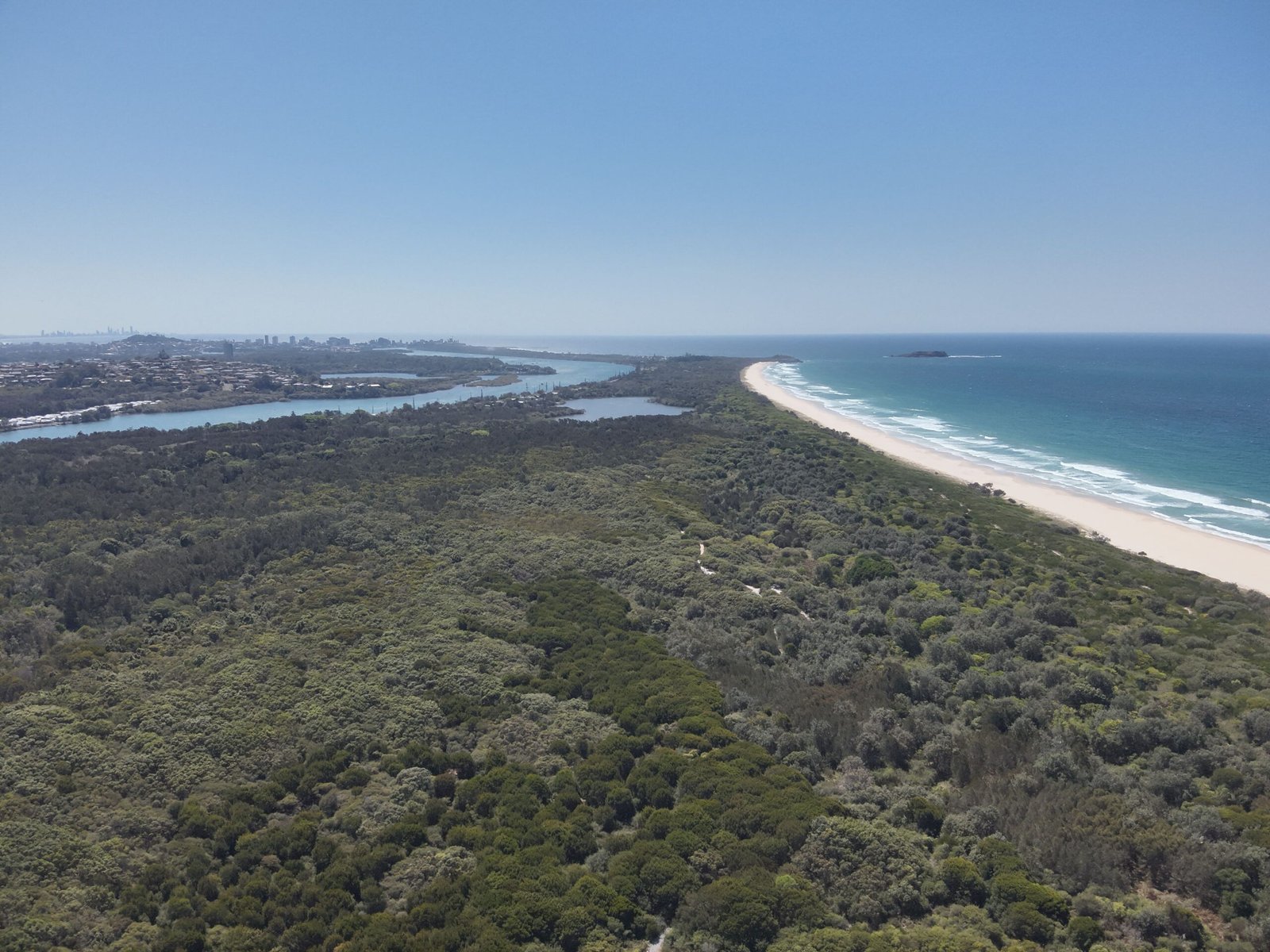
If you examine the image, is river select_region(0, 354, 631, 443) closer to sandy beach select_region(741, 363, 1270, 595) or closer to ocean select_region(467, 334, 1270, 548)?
ocean select_region(467, 334, 1270, 548)

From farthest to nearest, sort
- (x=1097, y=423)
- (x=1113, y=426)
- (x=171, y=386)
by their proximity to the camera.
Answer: (x=171, y=386), (x=1097, y=423), (x=1113, y=426)

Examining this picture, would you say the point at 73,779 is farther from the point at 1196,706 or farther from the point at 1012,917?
the point at 1196,706

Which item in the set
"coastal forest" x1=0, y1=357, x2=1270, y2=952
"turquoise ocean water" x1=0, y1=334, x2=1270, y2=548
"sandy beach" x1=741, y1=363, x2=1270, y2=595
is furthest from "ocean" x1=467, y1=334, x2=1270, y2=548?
"coastal forest" x1=0, y1=357, x2=1270, y2=952

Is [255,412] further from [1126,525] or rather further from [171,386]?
[1126,525]

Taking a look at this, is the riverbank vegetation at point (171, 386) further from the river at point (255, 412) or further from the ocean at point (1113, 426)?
the ocean at point (1113, 426)

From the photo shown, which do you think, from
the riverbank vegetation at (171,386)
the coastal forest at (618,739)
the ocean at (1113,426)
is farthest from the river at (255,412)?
the ocean at (1113,426)

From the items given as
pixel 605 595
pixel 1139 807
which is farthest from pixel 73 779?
pixel 1139 807

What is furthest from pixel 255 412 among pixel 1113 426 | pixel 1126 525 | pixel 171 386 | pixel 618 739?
pixel 1113 426
